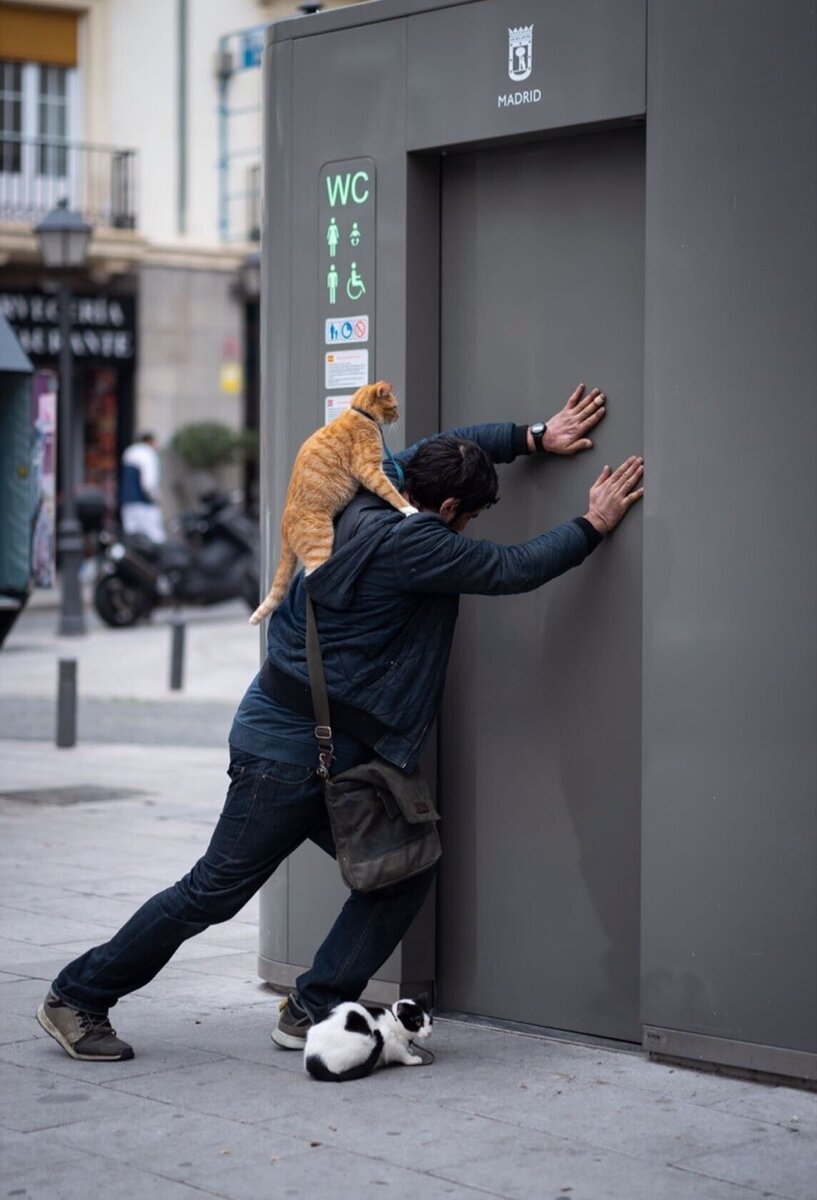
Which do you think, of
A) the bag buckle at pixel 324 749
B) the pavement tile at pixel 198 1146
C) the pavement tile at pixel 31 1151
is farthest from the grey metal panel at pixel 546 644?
the pavement tile at pixel 31 1151

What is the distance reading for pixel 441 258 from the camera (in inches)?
208

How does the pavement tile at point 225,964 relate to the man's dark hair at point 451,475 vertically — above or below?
below

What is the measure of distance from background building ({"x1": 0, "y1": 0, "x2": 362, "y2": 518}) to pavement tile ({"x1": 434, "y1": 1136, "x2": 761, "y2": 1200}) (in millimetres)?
23054

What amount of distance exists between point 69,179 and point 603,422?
23.0m

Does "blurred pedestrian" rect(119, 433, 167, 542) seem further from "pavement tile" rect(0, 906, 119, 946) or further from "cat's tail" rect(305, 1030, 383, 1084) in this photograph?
"cat's tail" rect(305, 1030, 383, 1084)

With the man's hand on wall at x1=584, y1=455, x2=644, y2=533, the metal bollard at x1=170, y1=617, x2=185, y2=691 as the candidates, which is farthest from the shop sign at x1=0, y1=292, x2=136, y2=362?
the man's hand on wall at x1=584, y1=455, x2=644, y2=533

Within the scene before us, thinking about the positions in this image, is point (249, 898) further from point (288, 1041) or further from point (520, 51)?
point (520, 51)

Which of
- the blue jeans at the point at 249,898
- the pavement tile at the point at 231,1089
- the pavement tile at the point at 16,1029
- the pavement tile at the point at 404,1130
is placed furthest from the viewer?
the pavement tile at the point at 16,1029

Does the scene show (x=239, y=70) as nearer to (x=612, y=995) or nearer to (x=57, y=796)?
(x=57, y=796)

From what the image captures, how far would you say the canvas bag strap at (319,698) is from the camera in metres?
4.59

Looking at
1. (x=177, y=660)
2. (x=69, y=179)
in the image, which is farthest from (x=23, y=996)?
(x=69, y=179)

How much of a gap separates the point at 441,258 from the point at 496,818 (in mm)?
1571

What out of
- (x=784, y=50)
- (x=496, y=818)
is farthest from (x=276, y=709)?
(x=784, y=50)

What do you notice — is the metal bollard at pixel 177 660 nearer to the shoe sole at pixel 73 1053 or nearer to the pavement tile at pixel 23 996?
the pavement tile at pixel 23 996
